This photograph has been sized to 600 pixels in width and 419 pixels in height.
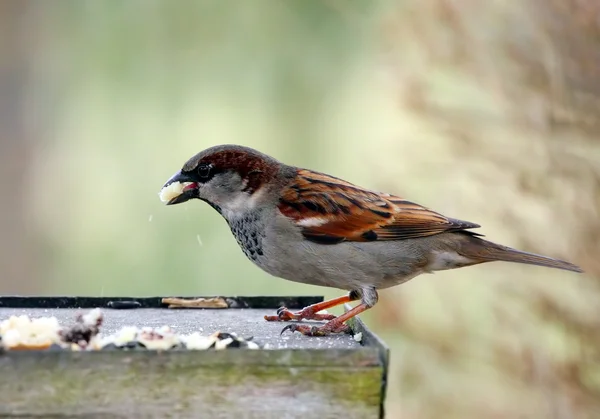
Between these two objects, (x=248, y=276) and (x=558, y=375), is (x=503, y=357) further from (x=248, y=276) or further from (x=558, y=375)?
(x=248, y=276)

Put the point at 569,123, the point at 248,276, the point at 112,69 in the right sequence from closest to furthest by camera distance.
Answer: the point at 569,123
the point at 248,276
the point at 112,69

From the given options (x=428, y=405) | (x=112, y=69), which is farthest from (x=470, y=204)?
(x=112, y=69)

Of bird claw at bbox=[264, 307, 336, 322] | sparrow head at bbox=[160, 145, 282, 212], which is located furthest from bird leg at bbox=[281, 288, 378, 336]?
sparrow head at bbox=[160, 145, 282, 212]

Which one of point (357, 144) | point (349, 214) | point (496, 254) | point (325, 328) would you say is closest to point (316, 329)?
point (325, 328)

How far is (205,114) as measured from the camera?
7.73 metres

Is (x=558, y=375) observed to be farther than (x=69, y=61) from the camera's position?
No

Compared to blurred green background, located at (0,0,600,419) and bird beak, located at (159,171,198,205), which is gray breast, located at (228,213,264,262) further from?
blurred green background, located at (0,0,600,419)

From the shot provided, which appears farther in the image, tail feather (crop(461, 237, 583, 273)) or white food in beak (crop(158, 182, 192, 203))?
tail feather (crop(461, 237, 583, 273))

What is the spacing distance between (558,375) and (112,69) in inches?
189

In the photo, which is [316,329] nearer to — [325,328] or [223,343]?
[325,328]

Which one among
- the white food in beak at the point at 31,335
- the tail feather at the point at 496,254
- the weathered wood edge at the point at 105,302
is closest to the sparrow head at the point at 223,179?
the weathered wood edge at the point at 105,302

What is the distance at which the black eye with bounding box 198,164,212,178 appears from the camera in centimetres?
370

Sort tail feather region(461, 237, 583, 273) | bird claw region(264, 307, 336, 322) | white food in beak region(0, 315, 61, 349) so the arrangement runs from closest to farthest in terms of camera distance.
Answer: white food in beak region(0, 315, 61, 349), bird claw region(264, 307, 336, 322), tail feather region(461, 237, 583, 273)

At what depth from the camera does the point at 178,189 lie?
366 cm
